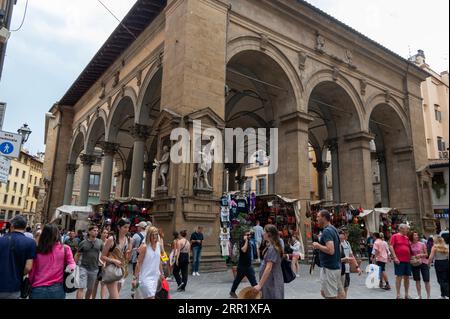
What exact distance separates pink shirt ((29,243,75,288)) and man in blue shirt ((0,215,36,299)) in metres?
0.07

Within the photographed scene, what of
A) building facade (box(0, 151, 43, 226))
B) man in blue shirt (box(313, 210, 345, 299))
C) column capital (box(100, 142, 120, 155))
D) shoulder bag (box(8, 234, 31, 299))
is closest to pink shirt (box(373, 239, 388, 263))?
man in blue shirt (box(313, 210, 345, 299))

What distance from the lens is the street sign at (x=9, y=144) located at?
23.9ft

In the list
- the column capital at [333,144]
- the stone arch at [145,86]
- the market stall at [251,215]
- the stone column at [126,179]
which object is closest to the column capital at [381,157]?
the column capital at [333,144]

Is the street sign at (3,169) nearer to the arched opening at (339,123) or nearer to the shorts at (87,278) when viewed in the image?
the shorts at (87,278)

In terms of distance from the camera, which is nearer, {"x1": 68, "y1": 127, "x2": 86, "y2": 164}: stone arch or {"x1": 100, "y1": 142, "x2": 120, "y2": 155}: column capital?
{"x1": 100, "y1": 142, "x2": 120, "y2": 155}: column capital

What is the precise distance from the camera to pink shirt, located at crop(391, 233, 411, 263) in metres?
6.22

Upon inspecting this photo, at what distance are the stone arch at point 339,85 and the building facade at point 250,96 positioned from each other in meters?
0.06

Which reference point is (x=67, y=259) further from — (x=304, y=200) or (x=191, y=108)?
(x=304, y=200)

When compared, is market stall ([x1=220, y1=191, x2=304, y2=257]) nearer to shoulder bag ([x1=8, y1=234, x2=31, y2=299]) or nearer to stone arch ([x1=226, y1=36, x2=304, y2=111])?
stone arch ([x1=226, y1=36, x2=304, y2=111])

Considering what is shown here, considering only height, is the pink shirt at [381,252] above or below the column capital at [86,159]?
below

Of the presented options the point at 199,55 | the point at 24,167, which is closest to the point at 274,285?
the point at 199,55
